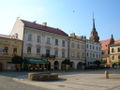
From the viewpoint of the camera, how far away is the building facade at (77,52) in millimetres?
52969

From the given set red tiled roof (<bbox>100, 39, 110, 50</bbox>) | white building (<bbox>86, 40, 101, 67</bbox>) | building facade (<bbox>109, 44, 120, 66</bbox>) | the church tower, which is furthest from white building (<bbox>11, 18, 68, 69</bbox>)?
red tiled roof (<bbox>100, 39, 110, 50</bbox>)

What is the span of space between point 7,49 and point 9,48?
52cm

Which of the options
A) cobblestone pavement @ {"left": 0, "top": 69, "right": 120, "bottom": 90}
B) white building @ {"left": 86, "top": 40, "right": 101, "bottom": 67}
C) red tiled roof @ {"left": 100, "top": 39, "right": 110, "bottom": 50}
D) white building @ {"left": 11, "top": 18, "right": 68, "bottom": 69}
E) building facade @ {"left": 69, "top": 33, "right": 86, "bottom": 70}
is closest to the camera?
cobblestone pavement @ {"left": 0, "top": 69, "right": 120, "bottom": 90}

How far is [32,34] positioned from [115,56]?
4295 cm

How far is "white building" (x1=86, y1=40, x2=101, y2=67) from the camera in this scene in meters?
58.9

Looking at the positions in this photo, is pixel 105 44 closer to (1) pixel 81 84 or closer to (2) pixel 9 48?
(2) pixel 9 48

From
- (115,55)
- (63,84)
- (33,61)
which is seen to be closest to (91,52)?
(115,55)

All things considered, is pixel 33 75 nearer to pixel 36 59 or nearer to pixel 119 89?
pixel 119 89

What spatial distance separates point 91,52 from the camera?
6044 centimetres

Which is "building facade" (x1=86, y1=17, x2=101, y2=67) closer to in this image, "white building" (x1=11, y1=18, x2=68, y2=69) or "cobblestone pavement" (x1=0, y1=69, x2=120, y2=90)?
"white building" (x1=11, y1=18, x2=68, y2=69)

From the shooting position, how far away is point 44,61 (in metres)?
43.0

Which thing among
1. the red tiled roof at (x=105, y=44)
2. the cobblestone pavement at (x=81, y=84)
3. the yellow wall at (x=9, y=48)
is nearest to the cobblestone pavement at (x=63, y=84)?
the cobblestone pavement at (x=81, y=84)

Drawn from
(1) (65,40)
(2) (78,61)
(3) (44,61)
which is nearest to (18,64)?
(3) (44,61)

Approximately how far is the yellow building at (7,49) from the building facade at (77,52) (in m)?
18.4
